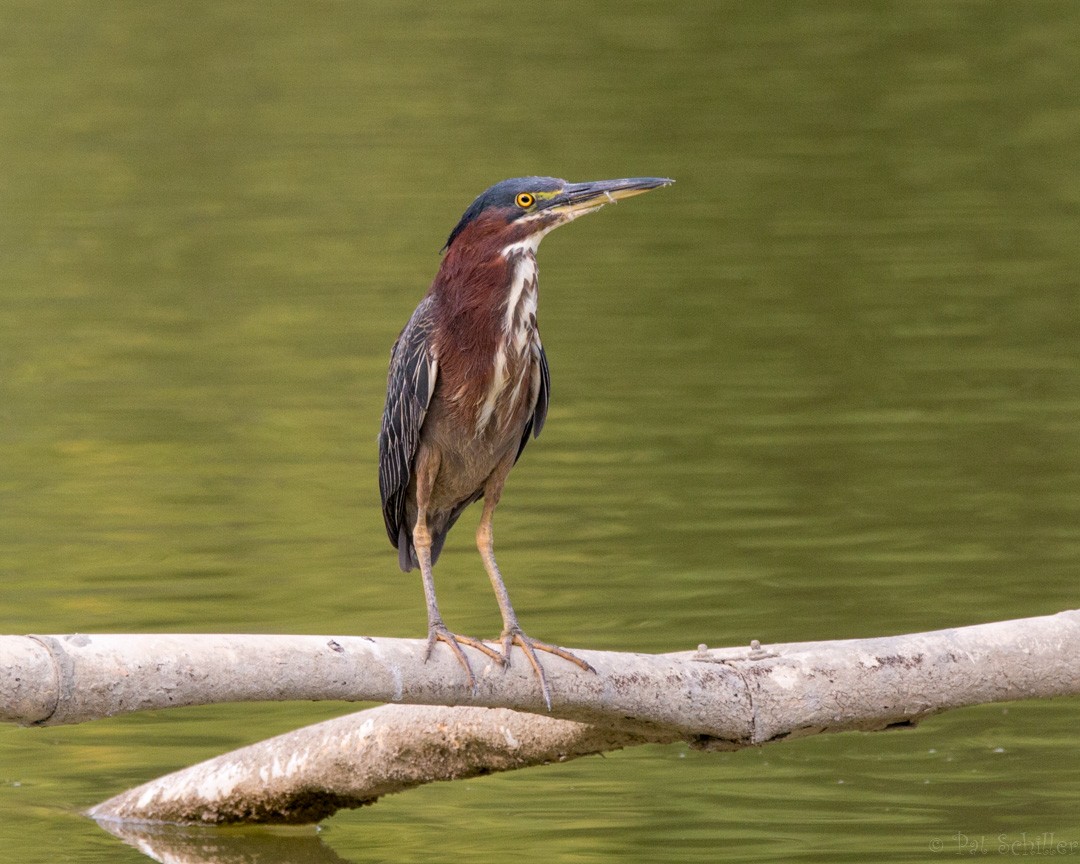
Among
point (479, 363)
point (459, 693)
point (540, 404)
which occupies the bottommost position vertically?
point (459, 693)

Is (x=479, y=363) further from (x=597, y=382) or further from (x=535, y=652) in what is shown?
(x=597, y=382)

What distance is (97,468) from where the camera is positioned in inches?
407

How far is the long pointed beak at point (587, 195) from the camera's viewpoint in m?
5.10

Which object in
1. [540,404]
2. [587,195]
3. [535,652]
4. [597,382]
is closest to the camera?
[535,652]

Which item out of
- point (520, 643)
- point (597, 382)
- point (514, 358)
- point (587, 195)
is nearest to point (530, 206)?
point (587, 195)

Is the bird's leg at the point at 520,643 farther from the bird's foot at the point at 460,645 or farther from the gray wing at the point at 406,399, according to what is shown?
the gray wing at the point at 406,399

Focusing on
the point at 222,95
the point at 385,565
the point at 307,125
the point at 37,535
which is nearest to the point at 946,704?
the point at 385,565

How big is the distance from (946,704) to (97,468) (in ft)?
20.7

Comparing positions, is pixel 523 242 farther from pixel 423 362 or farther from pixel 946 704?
pixel 946 704

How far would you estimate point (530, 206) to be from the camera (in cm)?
514

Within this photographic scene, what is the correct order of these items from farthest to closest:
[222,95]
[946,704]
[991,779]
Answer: [222,95] < [991,779] < [946,704]

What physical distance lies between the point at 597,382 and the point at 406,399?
647cm

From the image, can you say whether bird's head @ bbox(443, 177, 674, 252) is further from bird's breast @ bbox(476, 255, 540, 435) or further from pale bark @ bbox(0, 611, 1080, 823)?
pale bark @ bbox(0, 611, 1080, 823)

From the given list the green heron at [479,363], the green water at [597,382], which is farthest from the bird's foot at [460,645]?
the green water at [597,382]
